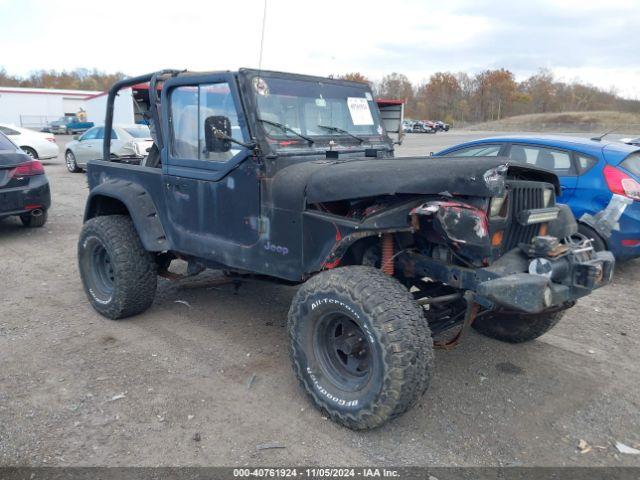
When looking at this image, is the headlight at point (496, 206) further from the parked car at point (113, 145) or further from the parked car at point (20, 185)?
the parked car at point (113, 145)

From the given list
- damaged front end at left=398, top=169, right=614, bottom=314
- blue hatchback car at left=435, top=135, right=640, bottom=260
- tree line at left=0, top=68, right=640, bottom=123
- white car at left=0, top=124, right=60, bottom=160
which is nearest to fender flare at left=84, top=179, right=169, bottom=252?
damaged front end at left=398, top=169, right=614, bottom=314

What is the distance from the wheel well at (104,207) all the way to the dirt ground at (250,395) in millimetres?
884

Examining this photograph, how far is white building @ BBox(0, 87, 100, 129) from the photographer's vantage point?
53.7 metres

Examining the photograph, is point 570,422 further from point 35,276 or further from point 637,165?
point 35,276

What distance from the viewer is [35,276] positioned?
6109mm

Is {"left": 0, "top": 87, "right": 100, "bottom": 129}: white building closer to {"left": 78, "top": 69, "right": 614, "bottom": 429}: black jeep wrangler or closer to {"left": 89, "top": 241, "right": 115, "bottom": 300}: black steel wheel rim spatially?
{"left": 89, "top": 241, "right": 115, "bottom": 300}: black steel wheel rim

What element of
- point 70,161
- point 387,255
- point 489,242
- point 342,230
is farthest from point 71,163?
point 489,242

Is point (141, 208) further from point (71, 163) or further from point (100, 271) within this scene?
point (71, 163)

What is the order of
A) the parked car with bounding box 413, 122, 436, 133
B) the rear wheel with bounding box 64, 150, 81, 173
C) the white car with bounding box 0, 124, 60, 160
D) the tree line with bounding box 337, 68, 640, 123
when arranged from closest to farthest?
the rear wheel with bounding box 64, 150, 81, 173, the white car with bounding box 0, 124, 60, 160, the parked car with bounding box 413, 122, 436, 133, the tree line with bounding box 337, 68, 640, 123

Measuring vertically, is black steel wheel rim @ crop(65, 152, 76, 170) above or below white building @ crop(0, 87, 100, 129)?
below

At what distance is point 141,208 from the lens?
450 centimetres

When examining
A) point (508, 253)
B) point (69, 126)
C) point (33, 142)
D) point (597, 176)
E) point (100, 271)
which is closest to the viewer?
point (508, 253)

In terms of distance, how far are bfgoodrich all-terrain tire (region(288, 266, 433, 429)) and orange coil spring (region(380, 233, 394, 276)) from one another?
161 mm

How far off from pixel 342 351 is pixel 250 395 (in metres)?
0.71
